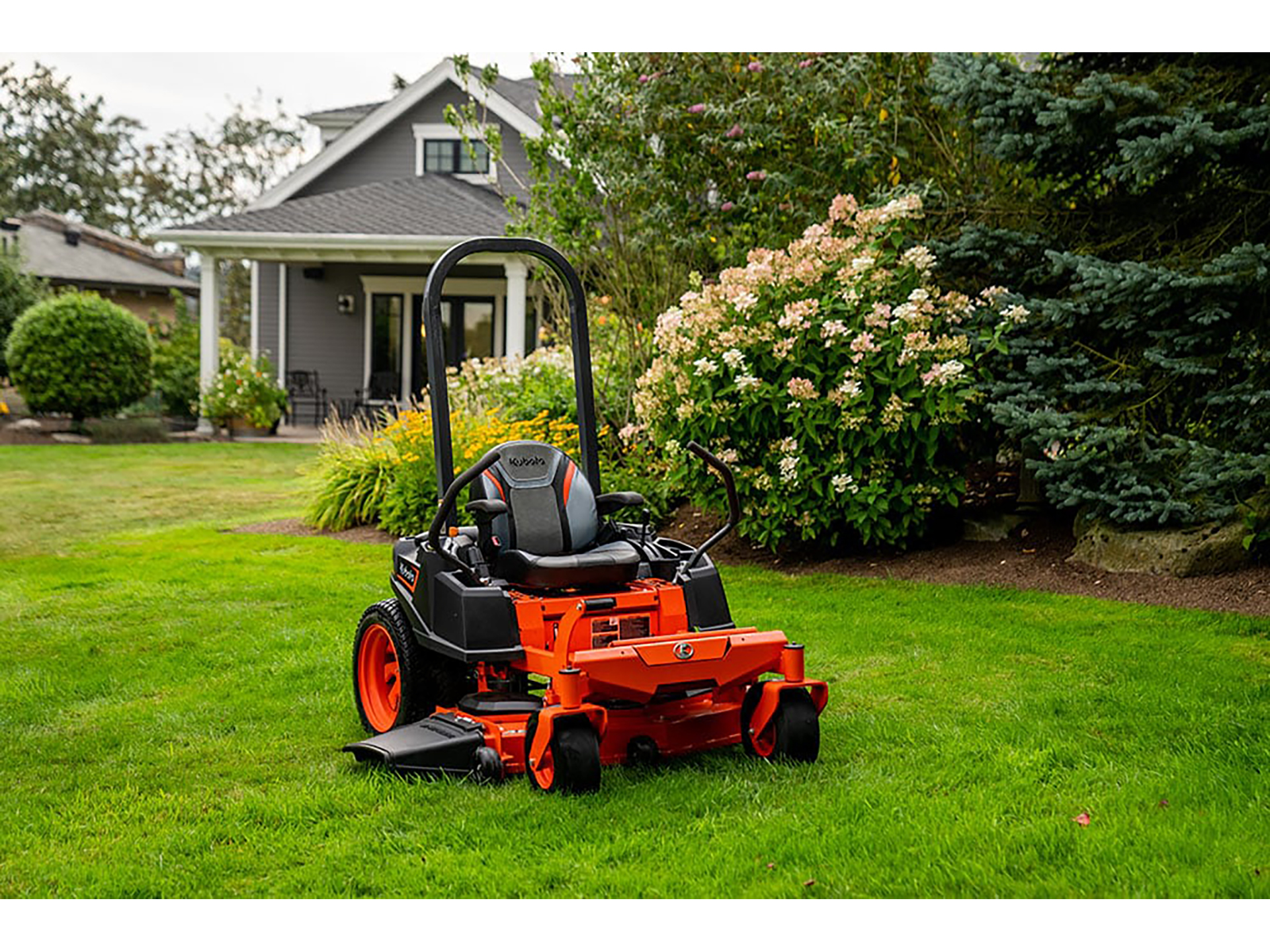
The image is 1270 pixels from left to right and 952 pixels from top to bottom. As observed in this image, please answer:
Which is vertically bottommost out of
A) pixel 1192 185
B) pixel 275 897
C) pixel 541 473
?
pixel 275 897

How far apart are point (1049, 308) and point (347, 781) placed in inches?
203

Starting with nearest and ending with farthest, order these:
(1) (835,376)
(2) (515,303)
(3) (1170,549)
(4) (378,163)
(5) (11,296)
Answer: (3) (1170,549) < (1) (835,376) < (2) (515,303) < (4) (378,163) < (5) (11,296)

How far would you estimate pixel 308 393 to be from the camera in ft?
71.1

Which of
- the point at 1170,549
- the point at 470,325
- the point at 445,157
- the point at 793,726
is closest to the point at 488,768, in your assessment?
the point at 793,726

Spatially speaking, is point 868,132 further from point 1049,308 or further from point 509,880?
point 509,880

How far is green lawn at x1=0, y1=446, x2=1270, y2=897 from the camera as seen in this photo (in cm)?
354

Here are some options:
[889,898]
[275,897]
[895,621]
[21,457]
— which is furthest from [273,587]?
[21,457]

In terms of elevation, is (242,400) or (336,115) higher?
(336,115)

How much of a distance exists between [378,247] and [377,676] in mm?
14310

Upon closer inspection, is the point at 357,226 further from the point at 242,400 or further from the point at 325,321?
the point at 325,321

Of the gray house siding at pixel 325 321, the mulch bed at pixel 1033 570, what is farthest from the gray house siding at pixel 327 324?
the mulch bed at pixel 1033 570

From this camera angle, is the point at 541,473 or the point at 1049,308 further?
the point at 1049,308

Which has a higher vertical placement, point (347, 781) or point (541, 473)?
point (541, 473)

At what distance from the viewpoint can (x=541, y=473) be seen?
15.7 feet
